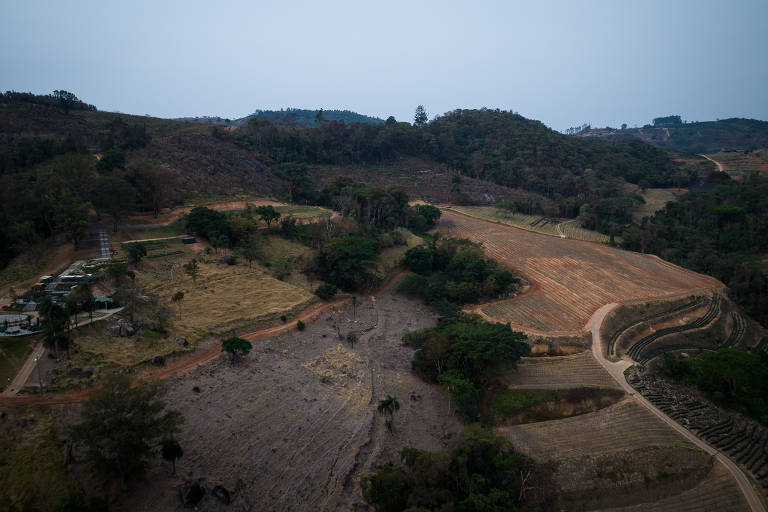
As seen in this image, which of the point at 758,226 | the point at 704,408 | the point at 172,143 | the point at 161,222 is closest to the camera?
the point at 704,408

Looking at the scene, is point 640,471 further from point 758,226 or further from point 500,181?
point 500,181

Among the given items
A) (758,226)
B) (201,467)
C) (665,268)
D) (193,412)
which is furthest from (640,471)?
(758,226)

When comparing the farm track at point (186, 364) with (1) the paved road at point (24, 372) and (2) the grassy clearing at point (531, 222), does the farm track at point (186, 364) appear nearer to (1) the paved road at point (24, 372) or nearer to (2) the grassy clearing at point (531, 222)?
(1) the paved road at point (24, 372)

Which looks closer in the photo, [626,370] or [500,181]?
[626,370]

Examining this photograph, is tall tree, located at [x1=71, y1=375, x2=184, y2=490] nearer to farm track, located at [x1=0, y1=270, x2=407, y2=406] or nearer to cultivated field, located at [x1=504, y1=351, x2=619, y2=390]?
farm track, located at [x1=0, y1=270, x2=407, y2=406]

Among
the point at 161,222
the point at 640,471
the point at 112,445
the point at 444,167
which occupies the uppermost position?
the point at 444,167

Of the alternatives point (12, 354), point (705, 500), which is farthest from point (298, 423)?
point (705, 500)

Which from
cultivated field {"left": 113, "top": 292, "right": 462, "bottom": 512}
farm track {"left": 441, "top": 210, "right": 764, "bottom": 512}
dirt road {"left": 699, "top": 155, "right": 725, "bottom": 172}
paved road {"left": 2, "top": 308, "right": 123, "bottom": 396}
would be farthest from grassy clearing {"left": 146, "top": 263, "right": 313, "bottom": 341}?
dirt road {"left": 699, "top": 155, "right": 725, "bottom": 172}
